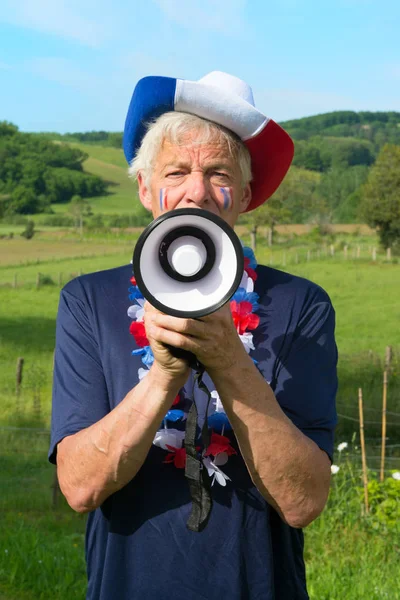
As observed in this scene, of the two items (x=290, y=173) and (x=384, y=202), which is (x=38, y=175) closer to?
(x=290, y=173)

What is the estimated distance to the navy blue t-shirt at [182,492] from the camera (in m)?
2.01

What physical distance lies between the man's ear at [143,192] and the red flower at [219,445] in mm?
Result: 663

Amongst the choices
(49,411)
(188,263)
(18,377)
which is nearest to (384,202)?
(18,377)

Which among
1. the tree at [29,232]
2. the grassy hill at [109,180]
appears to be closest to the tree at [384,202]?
the grassy hill at [109,180]

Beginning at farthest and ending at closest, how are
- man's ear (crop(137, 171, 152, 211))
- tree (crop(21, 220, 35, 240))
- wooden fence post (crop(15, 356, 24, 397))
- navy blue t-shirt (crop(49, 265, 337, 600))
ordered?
tree (crop(21, 220, 35, 240)), wooden fence post (crop(15, 356, 24, 397)), man's ear (crop(137, 171, 152, 211)), navy blue t-shirt (crop(49, 265, 337, 600))

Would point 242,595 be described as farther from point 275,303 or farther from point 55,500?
point 55,500

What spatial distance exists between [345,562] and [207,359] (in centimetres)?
402

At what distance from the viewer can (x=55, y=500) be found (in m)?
9.66

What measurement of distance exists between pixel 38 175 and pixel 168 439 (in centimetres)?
7886

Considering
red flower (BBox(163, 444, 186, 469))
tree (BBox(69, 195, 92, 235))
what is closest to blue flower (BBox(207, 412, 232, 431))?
red flower (BBox(163, 444, 186, 469))

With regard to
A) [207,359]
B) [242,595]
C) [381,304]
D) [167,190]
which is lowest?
[381,304]

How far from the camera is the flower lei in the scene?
2.05 m

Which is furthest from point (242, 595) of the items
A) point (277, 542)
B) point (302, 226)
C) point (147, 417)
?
point (302, 226)

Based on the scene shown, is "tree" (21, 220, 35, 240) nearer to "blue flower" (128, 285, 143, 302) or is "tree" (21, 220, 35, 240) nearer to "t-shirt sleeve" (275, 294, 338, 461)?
"blue flower" (128, 285, 143, 302)
